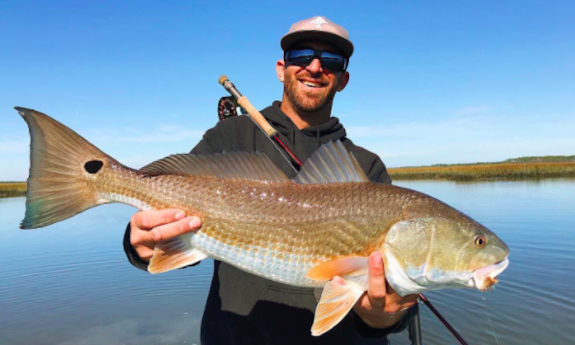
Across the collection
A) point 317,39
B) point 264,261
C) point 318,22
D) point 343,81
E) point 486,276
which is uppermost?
point 318,22

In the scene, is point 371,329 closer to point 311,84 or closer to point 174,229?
point 174,229

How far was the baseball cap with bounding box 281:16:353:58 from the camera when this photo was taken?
3461mm

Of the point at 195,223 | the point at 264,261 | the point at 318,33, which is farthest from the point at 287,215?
the point at 318,33

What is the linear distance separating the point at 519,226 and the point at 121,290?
13.7 meters

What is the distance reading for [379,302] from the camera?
7.66 feet

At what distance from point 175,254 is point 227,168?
66cm

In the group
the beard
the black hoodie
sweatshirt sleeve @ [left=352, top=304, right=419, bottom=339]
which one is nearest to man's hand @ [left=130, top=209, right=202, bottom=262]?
the black hoodie

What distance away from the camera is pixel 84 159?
100 inches

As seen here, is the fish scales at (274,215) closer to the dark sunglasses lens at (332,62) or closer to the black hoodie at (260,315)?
the black hoodie at (260,315)

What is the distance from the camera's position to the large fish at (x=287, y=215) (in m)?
2.23

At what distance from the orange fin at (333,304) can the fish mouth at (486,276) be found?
27.8 inches

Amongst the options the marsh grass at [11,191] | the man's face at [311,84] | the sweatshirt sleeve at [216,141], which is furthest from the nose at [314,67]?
the marsh grass at [11,191]

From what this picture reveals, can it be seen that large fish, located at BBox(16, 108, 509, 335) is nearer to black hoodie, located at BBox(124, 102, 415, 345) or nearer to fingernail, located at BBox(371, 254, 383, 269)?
fingernail, located at BBox(371, 254, 383, 269)

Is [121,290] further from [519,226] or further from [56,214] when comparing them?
[519,226]
